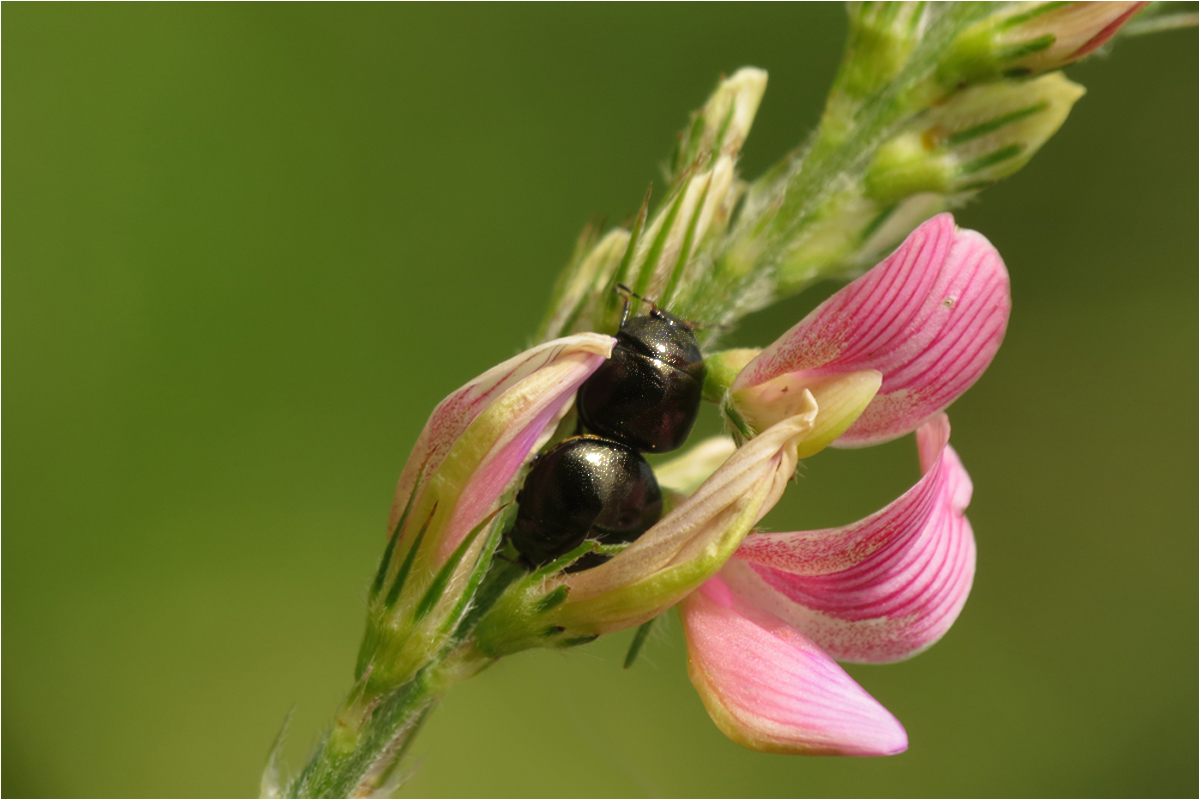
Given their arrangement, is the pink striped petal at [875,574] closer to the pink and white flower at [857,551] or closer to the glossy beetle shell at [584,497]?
the pink and white flower at [857,551]

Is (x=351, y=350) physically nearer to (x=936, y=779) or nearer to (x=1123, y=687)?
(x=936, y=779)

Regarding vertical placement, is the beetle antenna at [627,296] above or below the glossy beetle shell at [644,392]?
above

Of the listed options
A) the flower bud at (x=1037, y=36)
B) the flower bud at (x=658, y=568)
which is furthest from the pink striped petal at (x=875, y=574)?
the flower bud at (x=1037, y=36)

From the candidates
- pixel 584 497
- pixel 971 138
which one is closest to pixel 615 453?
pixel 584 497

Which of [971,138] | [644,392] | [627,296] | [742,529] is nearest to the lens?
[742,529]

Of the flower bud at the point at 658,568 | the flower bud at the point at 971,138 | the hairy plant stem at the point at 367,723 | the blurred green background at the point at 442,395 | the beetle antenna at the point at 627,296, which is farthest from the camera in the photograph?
the blurred green background at the point at 442,395

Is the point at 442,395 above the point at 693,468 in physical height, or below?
below

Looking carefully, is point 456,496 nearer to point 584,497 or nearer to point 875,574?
point 584,497
